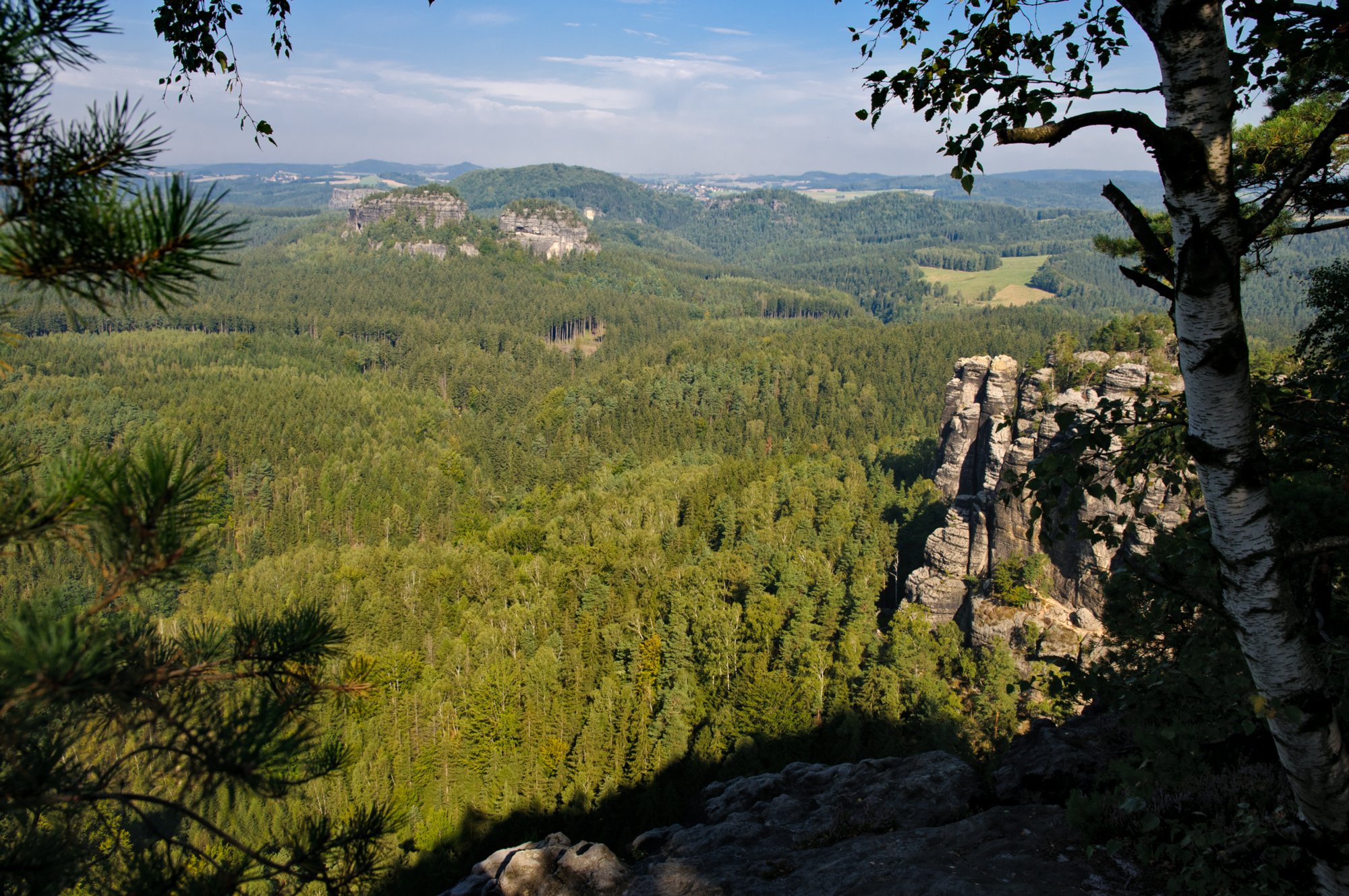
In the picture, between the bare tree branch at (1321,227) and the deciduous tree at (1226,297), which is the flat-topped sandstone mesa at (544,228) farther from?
→ the deciduous tree at (1226,297)

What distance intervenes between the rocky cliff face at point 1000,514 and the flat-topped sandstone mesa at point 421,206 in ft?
531

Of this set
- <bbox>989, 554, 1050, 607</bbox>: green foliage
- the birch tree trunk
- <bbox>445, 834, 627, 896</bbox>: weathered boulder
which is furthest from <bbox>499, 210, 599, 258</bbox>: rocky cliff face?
the birch tree trunk

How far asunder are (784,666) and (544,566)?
16.0 meters

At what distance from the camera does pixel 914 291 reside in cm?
18938

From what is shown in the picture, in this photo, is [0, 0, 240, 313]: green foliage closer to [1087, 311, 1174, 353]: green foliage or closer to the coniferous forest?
the coniferous forest

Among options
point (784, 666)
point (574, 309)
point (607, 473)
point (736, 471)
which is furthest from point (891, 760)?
point (574, 309)

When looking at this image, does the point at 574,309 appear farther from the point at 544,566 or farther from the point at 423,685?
the point at 423,685

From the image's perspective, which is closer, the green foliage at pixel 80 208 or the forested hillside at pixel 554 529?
the green foliage at pixel 80 208

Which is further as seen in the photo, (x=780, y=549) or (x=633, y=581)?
(x=780, y=549)

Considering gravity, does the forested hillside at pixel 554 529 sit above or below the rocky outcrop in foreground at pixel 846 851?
below

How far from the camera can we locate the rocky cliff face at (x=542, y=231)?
573ft

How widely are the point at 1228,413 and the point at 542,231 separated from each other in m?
182

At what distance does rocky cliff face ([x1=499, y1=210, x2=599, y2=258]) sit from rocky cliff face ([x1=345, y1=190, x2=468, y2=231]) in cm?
1259

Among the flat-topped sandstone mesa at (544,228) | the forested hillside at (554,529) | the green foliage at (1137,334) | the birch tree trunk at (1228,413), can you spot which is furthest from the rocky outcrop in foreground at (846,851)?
the flat-topped sandstone mesa at (544,228)
